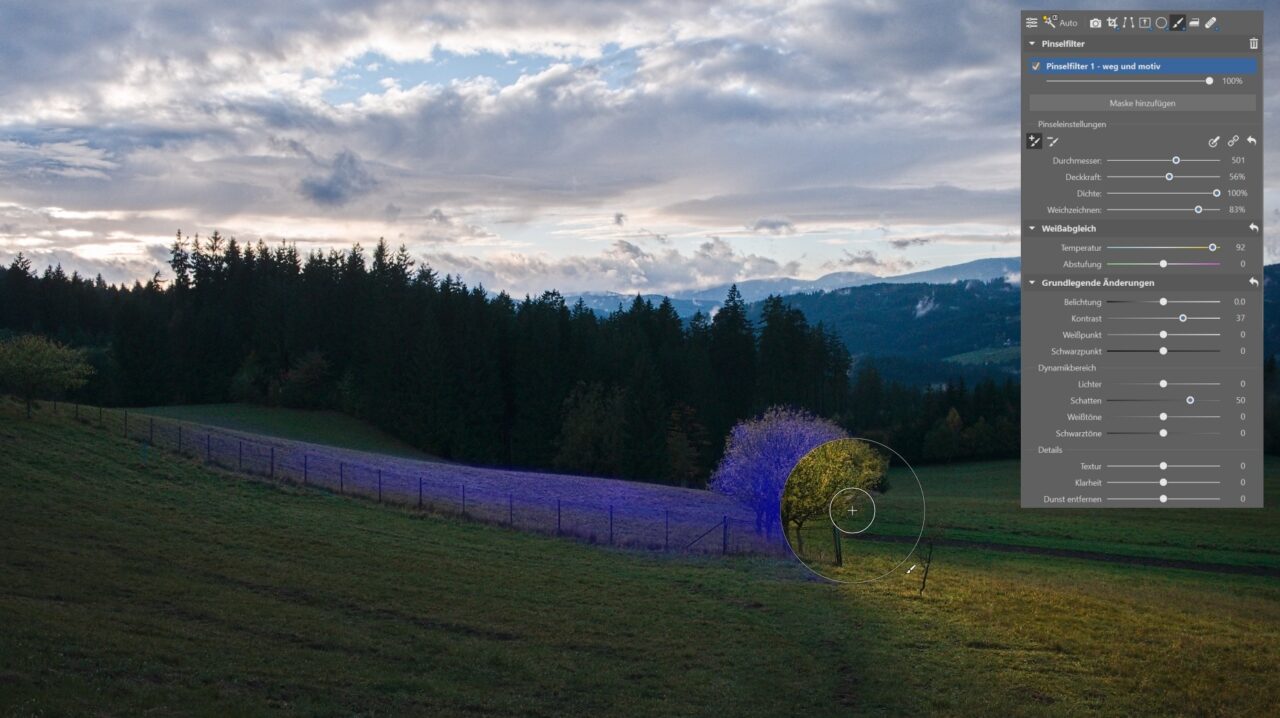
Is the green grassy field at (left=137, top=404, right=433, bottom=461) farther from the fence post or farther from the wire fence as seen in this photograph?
the fence post

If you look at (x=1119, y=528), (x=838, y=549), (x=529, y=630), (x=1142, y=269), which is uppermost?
(x=1142, y=269)

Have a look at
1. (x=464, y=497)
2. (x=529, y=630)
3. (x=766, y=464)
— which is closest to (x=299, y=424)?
(x=464, y=497)

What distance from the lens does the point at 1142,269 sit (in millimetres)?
16344

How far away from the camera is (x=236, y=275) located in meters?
98.8

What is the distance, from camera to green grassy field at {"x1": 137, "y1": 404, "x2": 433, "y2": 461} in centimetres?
7200

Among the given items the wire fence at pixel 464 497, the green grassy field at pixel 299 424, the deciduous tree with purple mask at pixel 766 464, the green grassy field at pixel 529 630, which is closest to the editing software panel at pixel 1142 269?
the green grassy field at pixel 529 630

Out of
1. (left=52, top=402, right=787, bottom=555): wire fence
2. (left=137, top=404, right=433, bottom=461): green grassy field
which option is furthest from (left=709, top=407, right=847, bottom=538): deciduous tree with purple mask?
(left=137, top=404, right=433, bottom=461): green grassy field

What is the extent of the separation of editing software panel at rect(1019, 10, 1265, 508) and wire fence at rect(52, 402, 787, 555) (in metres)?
14.4

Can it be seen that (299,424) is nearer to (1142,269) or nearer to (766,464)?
(766,464)

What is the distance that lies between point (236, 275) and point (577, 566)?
85548mm

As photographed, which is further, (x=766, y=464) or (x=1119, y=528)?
(x=1119, y=528)

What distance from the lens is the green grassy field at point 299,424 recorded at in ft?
236

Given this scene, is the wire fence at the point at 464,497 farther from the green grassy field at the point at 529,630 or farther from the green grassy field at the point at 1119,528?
the green grassy field at the point at 1119,528

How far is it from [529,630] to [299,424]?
65214mm
